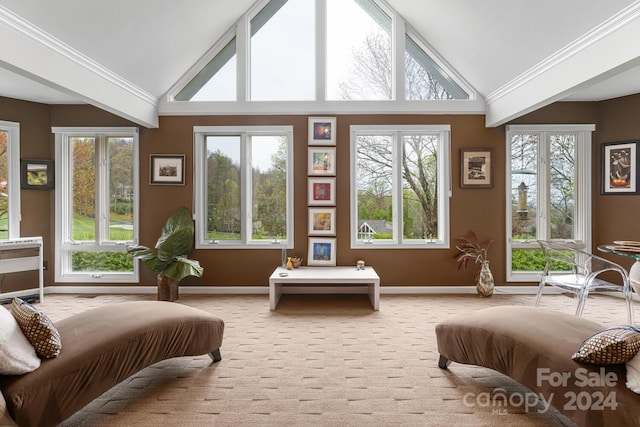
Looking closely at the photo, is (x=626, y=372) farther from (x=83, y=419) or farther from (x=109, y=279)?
(x=109, y=279)

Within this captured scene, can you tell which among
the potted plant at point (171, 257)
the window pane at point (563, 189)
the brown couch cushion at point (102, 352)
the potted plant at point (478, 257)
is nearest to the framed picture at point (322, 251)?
the potted plant at point (171, 257)

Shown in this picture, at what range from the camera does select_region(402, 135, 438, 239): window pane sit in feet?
18.0

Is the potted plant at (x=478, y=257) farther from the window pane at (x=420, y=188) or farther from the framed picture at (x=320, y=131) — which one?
the framed picture at (x=320, y=131)

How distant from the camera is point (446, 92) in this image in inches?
213

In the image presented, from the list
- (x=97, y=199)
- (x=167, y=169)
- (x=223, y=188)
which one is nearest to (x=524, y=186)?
(x=223, y=188)

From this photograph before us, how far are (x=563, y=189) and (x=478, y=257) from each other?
5.70 feet

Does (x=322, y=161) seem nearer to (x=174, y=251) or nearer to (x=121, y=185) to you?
(x=174, y=251)

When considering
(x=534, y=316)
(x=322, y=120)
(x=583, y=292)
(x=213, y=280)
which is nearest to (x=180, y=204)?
(x=213, y=280)

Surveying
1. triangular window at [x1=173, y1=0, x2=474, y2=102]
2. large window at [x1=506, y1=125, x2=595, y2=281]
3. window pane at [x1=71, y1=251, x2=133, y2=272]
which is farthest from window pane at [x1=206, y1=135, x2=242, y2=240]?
large window at [x1=506, y1=125, x2=595, y2=281]

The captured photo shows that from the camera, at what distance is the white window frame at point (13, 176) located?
510 cm

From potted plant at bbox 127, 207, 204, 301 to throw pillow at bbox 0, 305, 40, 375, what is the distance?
8.68 ft

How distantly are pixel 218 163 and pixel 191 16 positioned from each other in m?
1.98

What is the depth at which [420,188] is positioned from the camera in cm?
550

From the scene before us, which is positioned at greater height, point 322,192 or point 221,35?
point 221,35
